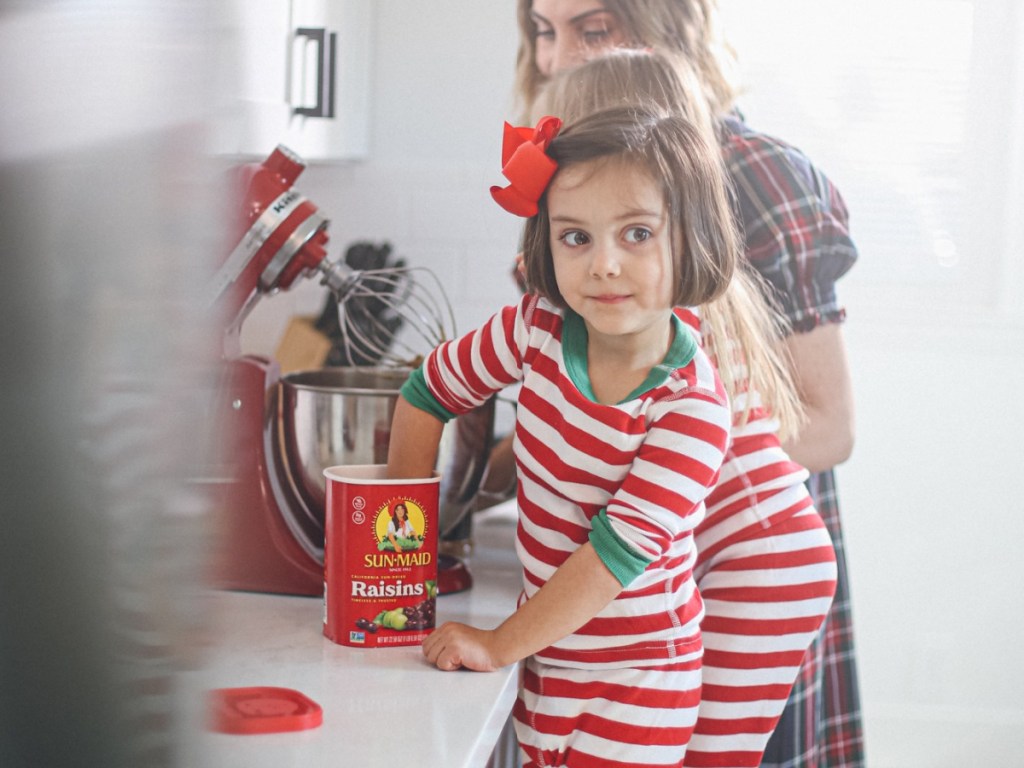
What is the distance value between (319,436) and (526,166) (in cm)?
35

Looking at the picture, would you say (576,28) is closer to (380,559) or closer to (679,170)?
(679,170)

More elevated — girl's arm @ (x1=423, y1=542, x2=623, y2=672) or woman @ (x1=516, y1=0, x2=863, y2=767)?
woman @ (x1=516, y1=0, x2=863, y2=767)

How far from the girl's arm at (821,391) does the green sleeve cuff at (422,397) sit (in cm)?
45

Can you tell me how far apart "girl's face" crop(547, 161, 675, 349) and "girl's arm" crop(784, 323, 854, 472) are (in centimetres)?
43

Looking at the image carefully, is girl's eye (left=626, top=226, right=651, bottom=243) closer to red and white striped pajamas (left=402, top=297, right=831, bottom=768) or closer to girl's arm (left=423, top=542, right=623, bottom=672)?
red and white striped pajamas (left=402, top=297, right=831, bottom=768)

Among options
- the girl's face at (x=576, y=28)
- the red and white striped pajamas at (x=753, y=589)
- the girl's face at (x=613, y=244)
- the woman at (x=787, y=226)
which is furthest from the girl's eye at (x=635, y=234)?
the girl's face at (x=576, y=28)

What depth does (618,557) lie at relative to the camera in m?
0.84

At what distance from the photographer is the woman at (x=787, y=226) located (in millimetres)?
1265

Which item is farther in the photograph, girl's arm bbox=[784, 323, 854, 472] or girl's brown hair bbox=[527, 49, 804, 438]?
girl's arm bbox=[784, 323, 854, 472]

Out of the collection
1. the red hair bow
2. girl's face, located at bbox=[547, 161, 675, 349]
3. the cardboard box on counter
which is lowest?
the cardboard box on counter

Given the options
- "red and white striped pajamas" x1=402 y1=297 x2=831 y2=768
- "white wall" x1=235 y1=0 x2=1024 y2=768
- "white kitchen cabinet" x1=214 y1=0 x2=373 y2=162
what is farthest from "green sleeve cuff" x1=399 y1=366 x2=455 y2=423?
"white wall" x1=235 y1=0 x2=1024 y2=768

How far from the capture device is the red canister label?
917 millimetres

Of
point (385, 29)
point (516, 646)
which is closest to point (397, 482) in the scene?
point (516, 646)

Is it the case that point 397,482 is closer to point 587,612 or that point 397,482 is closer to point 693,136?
point 587,612
